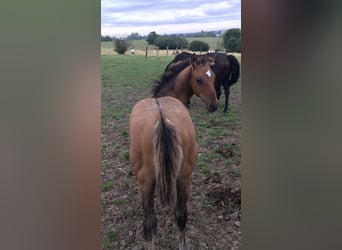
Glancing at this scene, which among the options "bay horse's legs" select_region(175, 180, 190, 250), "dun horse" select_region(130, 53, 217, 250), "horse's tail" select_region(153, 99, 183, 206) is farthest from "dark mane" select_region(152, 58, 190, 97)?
"bay horse's legs" select_region(175, 180, 190, 250)

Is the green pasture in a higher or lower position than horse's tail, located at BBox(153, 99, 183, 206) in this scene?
higher

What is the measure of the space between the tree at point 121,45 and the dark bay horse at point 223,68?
265 millimetres

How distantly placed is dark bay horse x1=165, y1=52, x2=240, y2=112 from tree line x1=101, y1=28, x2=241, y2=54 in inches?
1.8

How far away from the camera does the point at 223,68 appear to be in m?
2.07

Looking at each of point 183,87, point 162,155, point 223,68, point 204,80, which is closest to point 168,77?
point 183,87

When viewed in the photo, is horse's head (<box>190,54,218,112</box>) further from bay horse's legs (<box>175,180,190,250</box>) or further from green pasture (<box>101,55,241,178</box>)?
bay horse's legs (<box>175,180,190,250</box>)

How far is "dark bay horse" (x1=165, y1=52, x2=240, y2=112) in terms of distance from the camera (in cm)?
206
